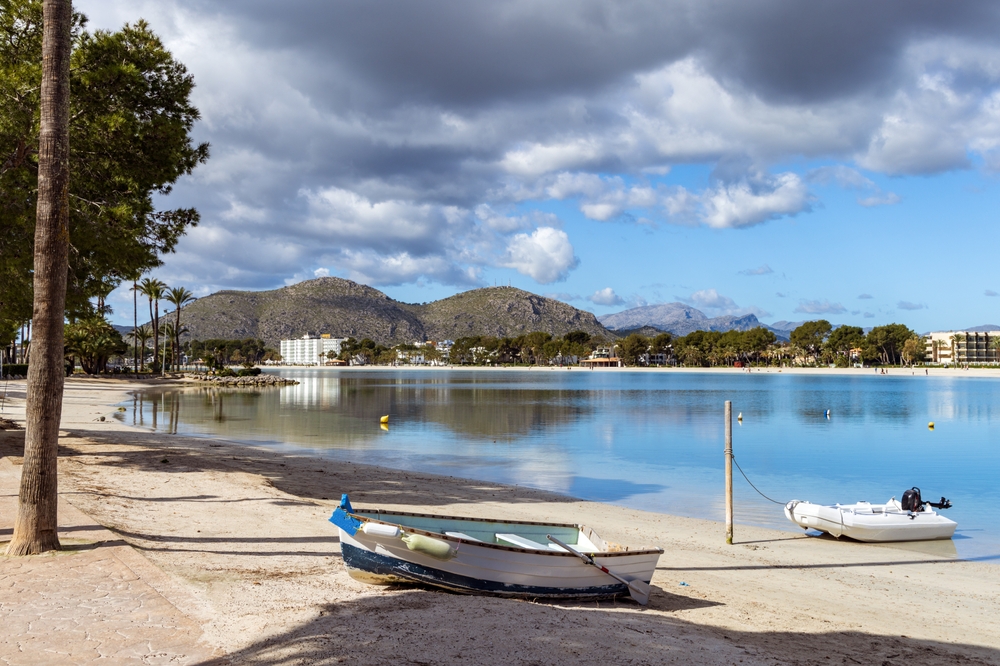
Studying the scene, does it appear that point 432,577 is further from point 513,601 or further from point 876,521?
point 876,521

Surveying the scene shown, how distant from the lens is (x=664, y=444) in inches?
1243

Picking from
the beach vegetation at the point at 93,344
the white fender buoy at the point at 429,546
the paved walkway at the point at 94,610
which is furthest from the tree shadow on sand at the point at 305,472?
the beach vegetation at the point at 93,344

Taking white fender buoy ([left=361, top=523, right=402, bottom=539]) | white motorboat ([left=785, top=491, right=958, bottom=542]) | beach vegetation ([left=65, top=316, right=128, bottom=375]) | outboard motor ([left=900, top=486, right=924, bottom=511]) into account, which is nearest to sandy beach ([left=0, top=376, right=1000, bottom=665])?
white motorboat ([left=785, top=491, right=958, bottom=542])

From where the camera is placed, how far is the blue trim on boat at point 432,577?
26.2 ft

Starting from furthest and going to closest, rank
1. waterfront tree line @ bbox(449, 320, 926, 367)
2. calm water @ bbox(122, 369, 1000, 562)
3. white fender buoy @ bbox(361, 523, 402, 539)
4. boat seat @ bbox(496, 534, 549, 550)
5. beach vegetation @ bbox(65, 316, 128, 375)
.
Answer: waterfront tree line @ bbox(449, 320, 926, 367), beach vegetation @ bbox(65, 316, 128, 375), calm water @ bbox(122, 369, 1000, 562), boat seat @ bbox(496, 534, 549, 550), white fender buoy @ bbox(361, 523, 402, 539)

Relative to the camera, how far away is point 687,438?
1340 inches

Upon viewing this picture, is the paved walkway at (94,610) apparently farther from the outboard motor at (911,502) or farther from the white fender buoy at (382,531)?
the outboard motor at (911,502)

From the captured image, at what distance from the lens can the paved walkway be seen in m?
5.62

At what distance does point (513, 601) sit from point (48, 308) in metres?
6.71

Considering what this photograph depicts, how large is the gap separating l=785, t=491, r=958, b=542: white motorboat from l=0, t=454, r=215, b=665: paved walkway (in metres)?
12.6

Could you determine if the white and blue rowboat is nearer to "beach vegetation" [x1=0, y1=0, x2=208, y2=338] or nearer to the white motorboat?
the white motorboat

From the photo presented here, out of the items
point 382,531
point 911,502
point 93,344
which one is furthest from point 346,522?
point 93,344

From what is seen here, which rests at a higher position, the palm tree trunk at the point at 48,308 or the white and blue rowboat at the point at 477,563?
the palm tree trunk at the point at 48,308

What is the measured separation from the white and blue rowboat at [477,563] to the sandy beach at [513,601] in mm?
228
